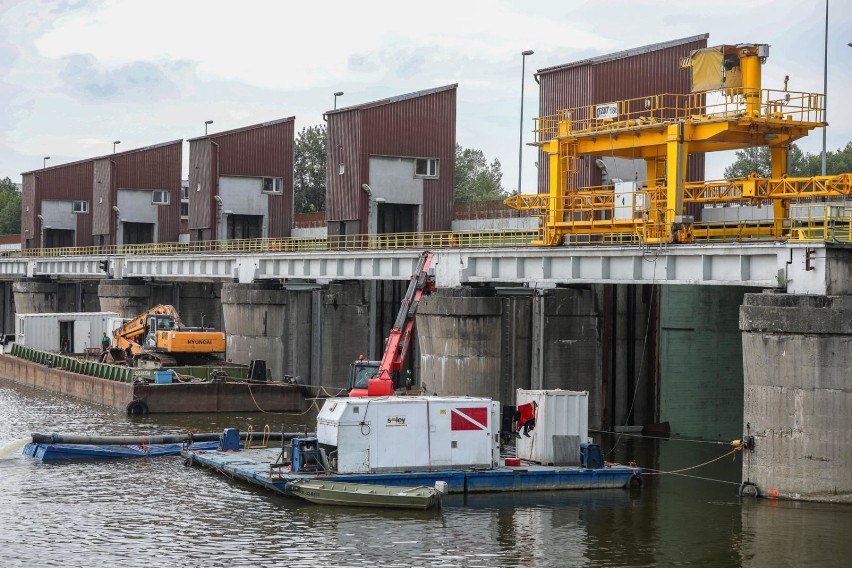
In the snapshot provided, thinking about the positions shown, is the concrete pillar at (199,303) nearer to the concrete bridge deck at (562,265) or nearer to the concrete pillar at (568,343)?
the concrete bridge deck at (562,265)

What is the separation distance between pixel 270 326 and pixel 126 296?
19121mm

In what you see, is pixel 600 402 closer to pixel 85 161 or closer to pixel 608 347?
pixel 608 347

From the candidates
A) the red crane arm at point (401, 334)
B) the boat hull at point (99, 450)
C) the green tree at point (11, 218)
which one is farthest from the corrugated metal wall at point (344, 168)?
the green tree at point (11, 218)

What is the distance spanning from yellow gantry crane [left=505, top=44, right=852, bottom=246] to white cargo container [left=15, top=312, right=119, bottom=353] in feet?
121

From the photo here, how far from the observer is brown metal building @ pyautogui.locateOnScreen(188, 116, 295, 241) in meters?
75.0

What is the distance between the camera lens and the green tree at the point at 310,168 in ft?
450

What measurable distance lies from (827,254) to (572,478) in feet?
30.3

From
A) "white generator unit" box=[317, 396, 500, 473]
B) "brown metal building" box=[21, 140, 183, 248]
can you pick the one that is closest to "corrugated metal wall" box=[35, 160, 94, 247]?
"brown metal building" box=[21, 140, 183, 248]

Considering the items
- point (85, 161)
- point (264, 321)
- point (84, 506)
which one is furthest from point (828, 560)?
point (85, 161)

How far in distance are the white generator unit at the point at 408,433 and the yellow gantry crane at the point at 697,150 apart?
912 cm

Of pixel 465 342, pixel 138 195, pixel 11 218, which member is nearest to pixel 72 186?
pixel 138 195

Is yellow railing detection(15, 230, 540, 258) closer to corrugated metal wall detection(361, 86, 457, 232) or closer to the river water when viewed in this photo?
corrugated metal wall detection(361, 86, 457, 232)

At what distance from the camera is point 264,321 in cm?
6316

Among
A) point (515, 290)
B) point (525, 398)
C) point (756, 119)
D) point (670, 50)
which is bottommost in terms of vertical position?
point (525, 398)
